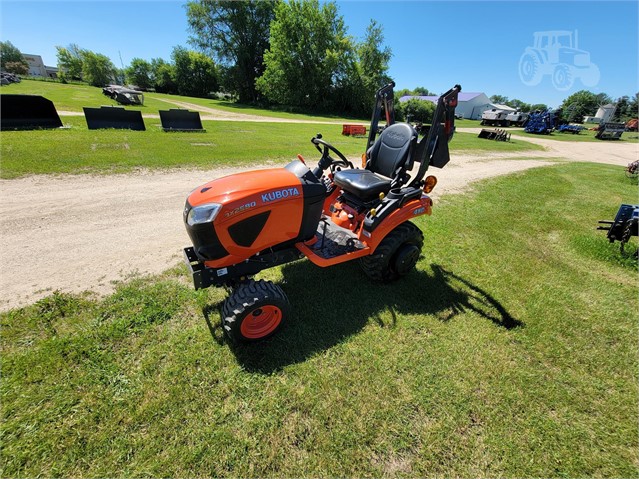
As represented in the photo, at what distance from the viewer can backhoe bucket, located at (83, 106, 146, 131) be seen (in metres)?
11.8

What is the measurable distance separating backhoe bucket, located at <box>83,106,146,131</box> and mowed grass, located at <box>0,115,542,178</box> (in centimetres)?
51

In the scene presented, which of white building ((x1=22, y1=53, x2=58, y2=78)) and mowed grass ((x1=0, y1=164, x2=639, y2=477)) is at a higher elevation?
white building ((x1=22, y1=53, x2=58, y2=78))

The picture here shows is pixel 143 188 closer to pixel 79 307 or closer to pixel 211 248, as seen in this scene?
pixel 79 307

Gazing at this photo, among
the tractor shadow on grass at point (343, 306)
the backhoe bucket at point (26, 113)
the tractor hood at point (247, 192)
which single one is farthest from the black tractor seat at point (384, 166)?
the backhoe bucket at point (26, 113)

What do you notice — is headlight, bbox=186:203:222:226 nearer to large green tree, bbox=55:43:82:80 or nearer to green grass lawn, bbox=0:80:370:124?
green grass lawn, bbox=0:80:370:124

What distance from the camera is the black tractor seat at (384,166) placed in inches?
141

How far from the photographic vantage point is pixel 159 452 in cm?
192

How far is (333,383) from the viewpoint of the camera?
8.11 feet

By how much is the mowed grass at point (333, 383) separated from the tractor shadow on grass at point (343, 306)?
0.07 feet

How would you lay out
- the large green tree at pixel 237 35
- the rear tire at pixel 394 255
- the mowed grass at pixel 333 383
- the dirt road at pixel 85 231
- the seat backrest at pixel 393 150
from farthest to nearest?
the large green tree at pixel 237 35, the seat backrest at pixel 393 150, the rear tire at pixel 394 255, the dirt road at pixel 85 231, the mowed grass at pixel 333 383

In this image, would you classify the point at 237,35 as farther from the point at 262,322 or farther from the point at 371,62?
the point at 262,322

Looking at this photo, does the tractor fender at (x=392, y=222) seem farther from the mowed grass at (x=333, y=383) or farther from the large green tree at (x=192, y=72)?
the large green tree at (x=192, y=72)

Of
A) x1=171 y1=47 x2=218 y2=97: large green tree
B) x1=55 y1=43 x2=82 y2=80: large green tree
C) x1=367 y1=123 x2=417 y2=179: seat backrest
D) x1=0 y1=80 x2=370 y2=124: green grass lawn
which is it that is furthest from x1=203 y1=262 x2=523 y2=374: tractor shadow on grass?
x1=55 y1=43 x2=82 y2=80: large green tree

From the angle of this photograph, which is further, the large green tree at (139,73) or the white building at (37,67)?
the white building at (37,67)
